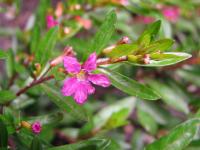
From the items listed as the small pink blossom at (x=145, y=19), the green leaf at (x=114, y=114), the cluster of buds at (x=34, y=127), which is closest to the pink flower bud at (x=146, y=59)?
the cluster of buds at (x=34, y=127)

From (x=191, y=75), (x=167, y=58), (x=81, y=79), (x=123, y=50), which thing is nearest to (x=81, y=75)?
(x=81, y=79)

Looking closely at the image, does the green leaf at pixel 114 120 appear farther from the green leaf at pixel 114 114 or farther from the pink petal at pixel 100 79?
the pink petal at pixel 100 79

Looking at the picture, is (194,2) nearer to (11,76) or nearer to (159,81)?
(159,81)

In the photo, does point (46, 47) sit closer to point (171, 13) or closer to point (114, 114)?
point (114, 114)

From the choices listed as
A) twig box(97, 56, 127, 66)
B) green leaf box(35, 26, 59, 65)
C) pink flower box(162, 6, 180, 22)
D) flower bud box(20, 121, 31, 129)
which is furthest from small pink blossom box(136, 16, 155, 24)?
flower bud box(20, 121, 31, 129)

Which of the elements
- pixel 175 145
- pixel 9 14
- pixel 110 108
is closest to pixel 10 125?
pixel 175 145
